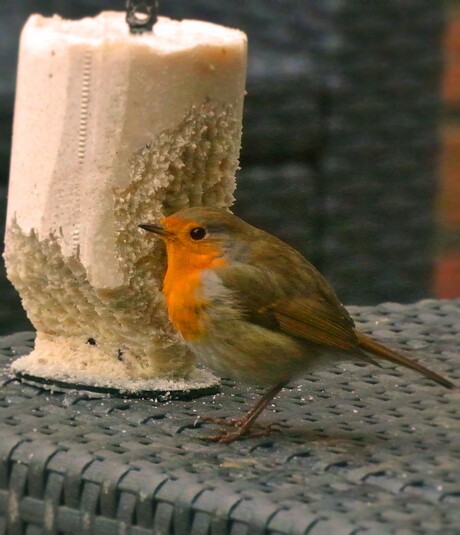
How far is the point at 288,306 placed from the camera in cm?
216

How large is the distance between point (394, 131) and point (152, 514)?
2.65 m

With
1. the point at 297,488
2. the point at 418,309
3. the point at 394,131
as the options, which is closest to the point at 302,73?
the point at 394,131

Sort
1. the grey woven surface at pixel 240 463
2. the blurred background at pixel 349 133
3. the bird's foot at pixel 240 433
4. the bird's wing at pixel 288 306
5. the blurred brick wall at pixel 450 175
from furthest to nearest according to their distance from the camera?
1. the blurred brick wall at pixel 450 175
2. the blurred background at pixel 349 133
3. the bird's wing at pixel 288 306
4. the bird's foot at pixel 240 433
5. the grey woven surface at pixel 240 463

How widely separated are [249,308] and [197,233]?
142 millimetres

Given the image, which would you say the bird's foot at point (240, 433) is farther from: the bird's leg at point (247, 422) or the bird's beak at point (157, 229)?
the bird's beak at point (157, 229)

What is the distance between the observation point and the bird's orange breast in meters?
2.14

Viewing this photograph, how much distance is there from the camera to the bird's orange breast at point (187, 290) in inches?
84.4

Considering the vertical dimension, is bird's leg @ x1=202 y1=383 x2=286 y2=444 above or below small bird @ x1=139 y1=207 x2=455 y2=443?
below

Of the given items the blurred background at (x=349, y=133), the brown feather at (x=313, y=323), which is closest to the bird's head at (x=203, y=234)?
the brown feather at (x=313, y=323)

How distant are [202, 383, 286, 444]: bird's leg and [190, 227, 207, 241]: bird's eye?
0.25m

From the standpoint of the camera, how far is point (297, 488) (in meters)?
1.78

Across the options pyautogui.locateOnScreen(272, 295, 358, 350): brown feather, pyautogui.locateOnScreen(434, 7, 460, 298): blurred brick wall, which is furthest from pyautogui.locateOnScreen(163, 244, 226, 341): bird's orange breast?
pyautogui.locateOnScreen(434, 7, 460, 298): blurred brick wall

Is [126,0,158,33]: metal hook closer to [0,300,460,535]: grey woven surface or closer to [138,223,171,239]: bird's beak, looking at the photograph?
[138,223,171,239]: bird's beak

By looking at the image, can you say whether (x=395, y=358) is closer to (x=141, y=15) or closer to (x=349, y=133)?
(x=141, y=15)
